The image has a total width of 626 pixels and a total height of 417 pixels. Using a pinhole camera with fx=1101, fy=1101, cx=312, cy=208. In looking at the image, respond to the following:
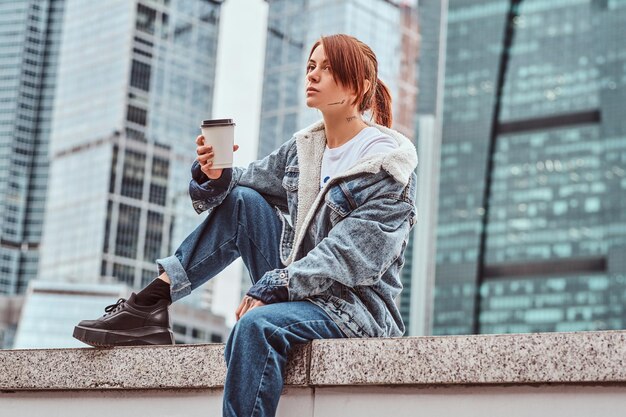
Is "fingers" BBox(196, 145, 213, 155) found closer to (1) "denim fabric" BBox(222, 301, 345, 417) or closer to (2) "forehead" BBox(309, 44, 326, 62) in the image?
(2) "forehead" BBox(309, 44, 326, 62)

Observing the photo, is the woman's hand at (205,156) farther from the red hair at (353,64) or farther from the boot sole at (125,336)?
the boot sole at (125,336)

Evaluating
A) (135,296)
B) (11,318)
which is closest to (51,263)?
(11,318)

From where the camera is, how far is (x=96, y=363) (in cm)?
427

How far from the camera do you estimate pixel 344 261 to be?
12.8 ft

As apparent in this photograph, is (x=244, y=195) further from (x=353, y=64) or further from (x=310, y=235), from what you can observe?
(x=353, y=64)

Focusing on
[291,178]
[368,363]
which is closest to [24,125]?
[291,178]

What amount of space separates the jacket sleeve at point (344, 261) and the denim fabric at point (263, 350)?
75mm

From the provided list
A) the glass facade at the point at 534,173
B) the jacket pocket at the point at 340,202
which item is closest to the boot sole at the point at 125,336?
the jacket pocket at the point at 340,202

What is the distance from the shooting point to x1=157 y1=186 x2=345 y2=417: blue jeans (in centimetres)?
363

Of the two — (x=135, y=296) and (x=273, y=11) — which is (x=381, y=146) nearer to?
(x=135, y=296)

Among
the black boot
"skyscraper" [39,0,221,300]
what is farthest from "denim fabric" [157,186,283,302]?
"skyscraper" [39,0,221,300]

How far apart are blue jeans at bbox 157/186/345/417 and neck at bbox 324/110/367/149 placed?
0.38 meters

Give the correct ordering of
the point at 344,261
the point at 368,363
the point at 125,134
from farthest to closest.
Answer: the point at 125,134, the point at 344,261, the point at 368,363

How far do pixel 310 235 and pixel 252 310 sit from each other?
1.76 ft
